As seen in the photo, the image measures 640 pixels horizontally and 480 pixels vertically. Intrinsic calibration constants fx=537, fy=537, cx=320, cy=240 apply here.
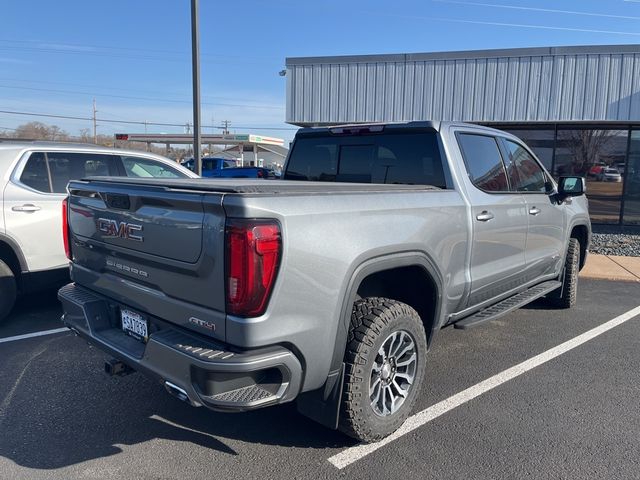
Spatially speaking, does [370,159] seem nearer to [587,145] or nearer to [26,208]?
[26,208]

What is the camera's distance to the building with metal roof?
1185cm

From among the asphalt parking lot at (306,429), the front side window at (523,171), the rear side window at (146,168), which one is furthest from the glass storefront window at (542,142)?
the rear side window at (146,168)

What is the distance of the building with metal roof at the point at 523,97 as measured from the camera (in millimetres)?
11852

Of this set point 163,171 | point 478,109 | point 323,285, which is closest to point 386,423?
point 323,285

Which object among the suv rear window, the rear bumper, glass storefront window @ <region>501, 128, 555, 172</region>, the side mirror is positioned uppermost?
glass storefront window @ <region>501, 128, 555, 172</region>

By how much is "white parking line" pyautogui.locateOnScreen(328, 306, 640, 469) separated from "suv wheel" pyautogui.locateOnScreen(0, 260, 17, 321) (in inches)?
148

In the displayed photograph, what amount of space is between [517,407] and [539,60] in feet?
34.2

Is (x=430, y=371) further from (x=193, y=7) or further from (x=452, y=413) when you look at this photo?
(x=193, y=7)

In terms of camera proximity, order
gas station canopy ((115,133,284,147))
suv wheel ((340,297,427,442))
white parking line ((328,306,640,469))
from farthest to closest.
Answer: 1. gas station canopy ((115,133,284,147))
2. white parking line ((328,306,640,469))
3. suv wheel ((340,297,427,442))

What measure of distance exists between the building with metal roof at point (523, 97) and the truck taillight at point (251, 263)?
36.7 feet

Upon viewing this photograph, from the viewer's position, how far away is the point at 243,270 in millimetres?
2432

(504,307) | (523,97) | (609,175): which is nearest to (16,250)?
(504,307)

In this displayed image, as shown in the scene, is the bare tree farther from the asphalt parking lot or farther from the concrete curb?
the asphalt parking lot

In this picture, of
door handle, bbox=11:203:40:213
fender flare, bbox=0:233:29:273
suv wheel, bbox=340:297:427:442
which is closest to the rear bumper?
suv wheel, bbox=340:297:427:442
